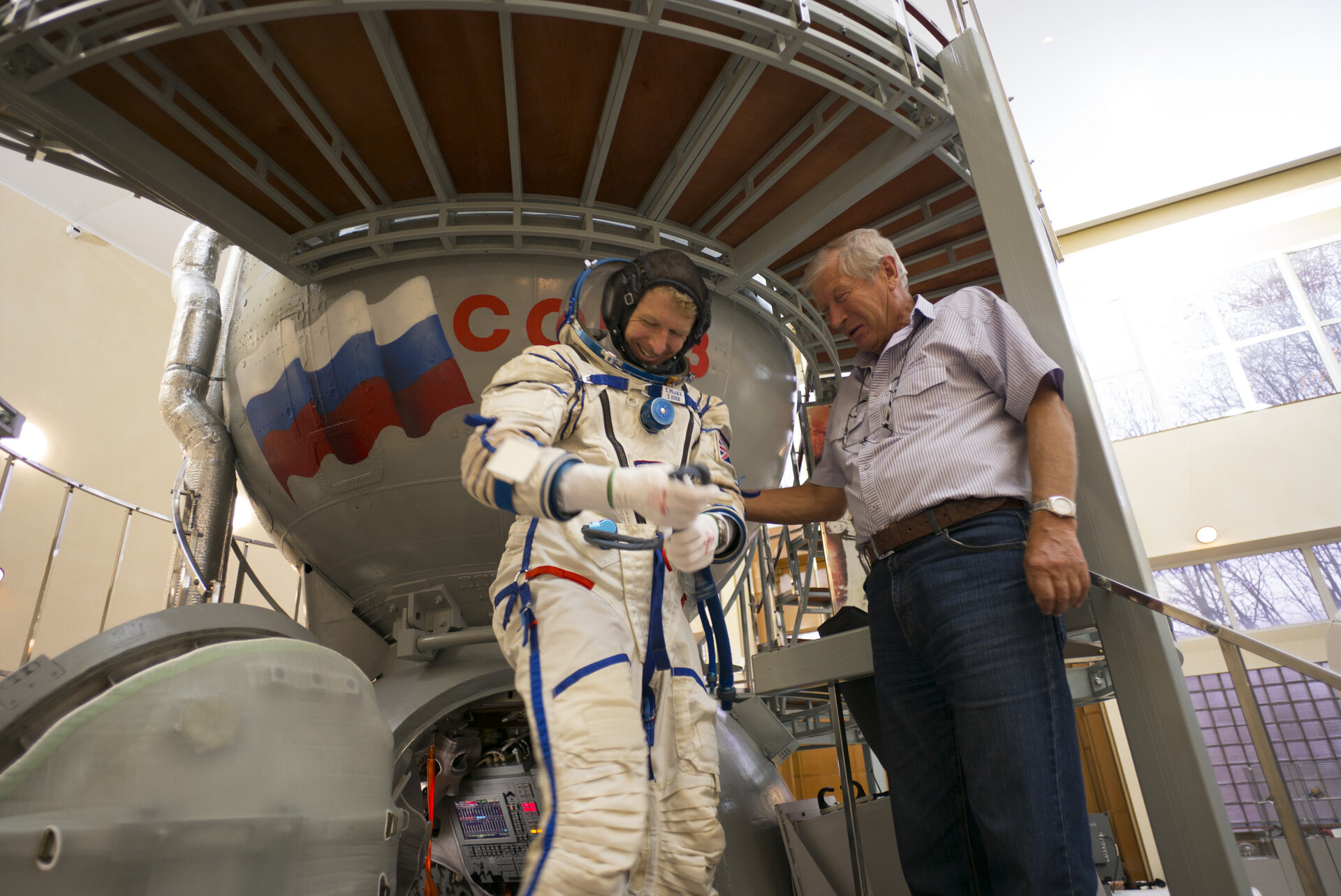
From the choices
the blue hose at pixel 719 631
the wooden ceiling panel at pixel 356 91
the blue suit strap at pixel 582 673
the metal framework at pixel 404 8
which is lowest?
the blue suit strap at pixel 582 673

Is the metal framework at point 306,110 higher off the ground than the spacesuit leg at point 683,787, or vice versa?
the metal framework at point 306,110

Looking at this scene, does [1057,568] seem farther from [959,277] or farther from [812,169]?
[959,277]

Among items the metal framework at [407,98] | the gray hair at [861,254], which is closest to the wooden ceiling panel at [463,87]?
the metal framework at [407,98]

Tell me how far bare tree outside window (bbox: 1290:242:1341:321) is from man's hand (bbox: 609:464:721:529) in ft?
46.7

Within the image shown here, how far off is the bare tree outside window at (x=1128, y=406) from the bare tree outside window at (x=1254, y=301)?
5.10ft

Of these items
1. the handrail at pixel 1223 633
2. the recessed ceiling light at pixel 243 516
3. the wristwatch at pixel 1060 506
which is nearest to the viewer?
the handrail at pixel 1223 633

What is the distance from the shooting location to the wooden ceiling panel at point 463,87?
2516mm

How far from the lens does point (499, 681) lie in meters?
3.03

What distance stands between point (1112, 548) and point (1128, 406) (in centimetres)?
1238

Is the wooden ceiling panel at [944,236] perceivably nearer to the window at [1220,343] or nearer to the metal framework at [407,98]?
the metal framework at [407,98]

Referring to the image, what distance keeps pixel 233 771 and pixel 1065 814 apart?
1.74m

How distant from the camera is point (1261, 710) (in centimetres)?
169

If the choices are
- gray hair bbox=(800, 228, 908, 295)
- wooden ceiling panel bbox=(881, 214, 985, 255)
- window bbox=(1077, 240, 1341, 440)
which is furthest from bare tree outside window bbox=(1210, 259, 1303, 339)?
gray hair bbox=(800, 228, 908, 295)

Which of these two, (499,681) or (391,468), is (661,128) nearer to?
(391,468)
